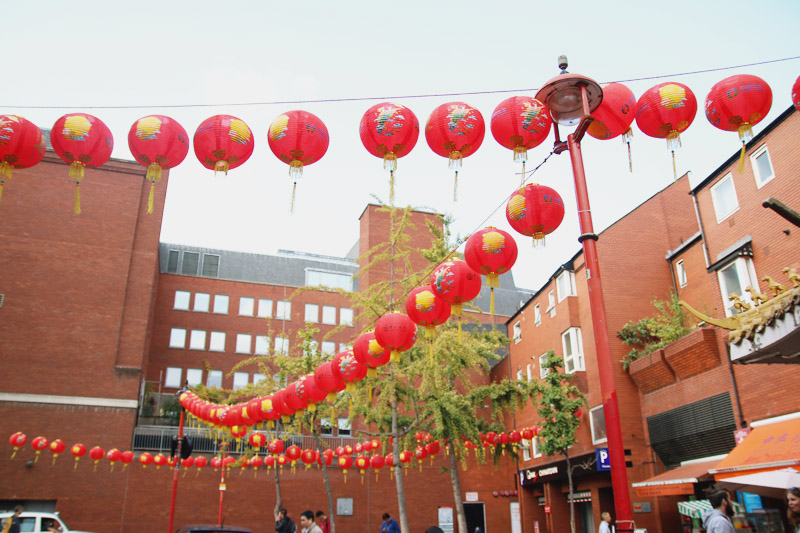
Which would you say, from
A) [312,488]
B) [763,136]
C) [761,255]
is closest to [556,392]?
[761,255]

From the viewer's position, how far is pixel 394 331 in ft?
37.6

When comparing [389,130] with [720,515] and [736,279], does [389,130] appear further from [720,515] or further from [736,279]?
[736,279]

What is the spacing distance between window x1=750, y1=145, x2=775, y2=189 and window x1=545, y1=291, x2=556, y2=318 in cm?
1212

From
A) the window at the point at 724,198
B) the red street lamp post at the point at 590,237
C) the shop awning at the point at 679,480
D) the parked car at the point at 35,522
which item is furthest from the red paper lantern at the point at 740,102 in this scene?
the parked car at the point at 35,522

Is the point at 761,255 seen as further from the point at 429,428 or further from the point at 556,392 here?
the point at 429,428

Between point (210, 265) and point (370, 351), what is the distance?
3715 cm

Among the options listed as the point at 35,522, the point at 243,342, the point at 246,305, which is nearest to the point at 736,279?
the point at 35,522

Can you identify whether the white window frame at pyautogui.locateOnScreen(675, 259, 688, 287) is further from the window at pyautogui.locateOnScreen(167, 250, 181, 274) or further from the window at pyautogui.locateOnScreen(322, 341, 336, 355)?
the window at pyautogui.locateOnScreen(167, 250, 181, 274)

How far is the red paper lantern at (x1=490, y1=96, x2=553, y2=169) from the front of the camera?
8188 mm

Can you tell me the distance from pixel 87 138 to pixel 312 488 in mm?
28682

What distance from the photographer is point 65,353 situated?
31234 mm

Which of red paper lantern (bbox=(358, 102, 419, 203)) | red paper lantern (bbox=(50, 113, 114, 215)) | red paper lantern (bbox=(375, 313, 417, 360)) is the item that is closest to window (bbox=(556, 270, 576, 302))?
red paper lantern (bbox=(375, 313, 417, 360))

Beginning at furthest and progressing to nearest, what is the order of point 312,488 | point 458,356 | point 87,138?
point 312,488 < point 458,356 < point 87,138

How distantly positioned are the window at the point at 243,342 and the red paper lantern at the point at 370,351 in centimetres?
3230
